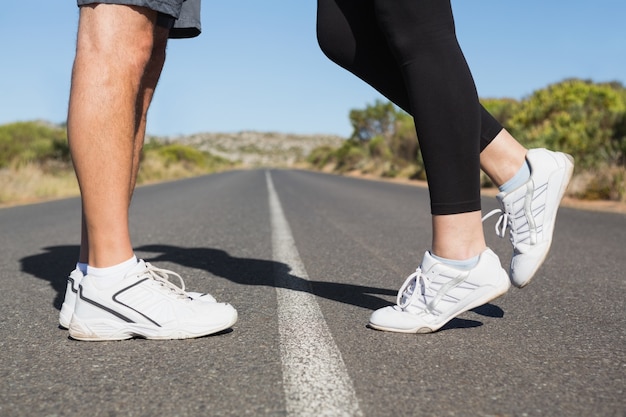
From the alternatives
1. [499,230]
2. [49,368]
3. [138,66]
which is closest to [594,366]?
[499,230]

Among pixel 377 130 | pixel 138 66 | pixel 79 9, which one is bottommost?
pixel 377 130

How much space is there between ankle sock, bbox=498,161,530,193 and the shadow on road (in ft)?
1.56

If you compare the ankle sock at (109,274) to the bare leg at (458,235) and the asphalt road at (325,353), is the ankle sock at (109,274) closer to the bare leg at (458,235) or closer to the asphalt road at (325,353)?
the asphalt road at (325,353)

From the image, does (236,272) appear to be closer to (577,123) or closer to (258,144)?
(577,123)

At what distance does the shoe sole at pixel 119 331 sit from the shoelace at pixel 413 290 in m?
0.56

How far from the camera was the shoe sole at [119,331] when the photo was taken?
1.85m

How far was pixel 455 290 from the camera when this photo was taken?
191 cm

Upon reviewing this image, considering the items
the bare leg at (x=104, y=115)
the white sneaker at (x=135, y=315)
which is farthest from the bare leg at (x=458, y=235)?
the bare leg at (x=104, y=115)

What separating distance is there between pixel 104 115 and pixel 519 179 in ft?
4.53

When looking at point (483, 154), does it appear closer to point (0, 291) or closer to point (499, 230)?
point (499, 230)

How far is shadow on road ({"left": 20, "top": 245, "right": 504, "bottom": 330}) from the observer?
243cm

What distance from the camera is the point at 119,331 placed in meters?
1.86

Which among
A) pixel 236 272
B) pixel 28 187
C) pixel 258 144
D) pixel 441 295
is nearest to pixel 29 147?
pixel 28 187

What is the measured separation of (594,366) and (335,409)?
0.76 metres
